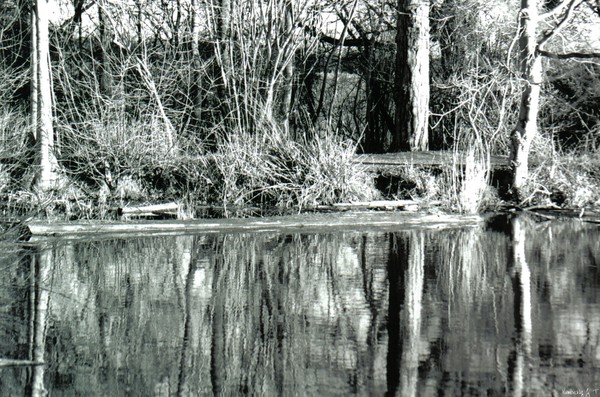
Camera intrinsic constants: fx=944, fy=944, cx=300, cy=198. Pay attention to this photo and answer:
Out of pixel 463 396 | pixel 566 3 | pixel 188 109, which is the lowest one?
pixel 463 396

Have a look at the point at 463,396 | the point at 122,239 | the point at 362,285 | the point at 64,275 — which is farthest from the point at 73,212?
the point at 463,396

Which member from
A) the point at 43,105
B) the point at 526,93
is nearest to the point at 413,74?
the point at 526,93

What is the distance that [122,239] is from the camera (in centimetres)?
1406

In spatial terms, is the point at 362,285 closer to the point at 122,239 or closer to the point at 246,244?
the point at 246,244

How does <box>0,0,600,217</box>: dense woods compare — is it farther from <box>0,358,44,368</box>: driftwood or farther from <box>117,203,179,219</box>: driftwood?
<box>0,358,44,368</box>: driftwood

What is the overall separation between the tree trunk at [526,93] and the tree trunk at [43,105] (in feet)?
28.5

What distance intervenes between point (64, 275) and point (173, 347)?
379 cm

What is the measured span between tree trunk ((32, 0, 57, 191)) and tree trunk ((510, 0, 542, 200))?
28.5 ft

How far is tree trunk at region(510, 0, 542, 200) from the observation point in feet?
57.1

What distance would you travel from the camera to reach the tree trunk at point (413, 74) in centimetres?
2122

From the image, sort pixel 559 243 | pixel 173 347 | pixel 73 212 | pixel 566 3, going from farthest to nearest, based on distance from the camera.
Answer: pixel 566 3 → pixel 73 212 → pixel 559 243 → pixel 173 347

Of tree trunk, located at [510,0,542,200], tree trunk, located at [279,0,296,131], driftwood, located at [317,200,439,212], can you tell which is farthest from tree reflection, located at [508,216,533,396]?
tree trunk, located at [279,0,296,131]

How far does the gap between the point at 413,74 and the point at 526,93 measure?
3.97 meters

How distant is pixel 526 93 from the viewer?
58.5 feet
